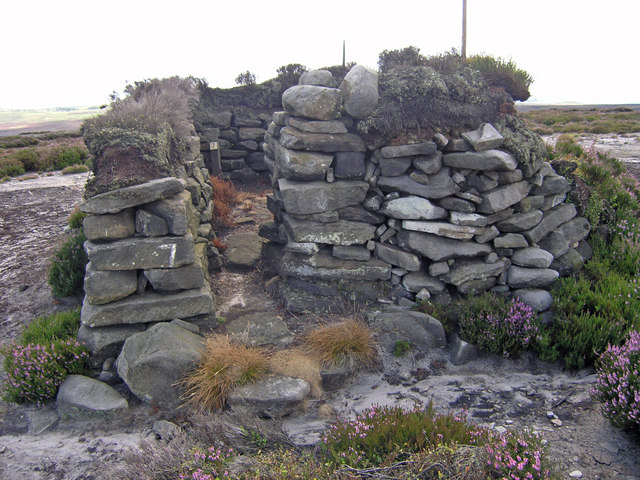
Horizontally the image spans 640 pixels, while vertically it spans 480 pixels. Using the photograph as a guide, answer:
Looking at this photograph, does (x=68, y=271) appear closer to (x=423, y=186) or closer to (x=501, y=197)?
(x=423, y=186)

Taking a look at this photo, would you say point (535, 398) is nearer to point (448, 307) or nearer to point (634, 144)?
point (448, 307)

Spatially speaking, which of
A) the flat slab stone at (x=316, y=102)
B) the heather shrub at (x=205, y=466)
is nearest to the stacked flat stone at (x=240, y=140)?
the flat slab stone at (x=316, y=102)

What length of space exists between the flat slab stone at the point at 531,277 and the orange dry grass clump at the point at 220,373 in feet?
12.4

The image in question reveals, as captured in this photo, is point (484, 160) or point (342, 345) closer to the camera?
point (342, 345)

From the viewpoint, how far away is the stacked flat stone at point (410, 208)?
5.99 metres

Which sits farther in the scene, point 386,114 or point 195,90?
point 195,90

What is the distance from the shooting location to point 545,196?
6480 millimetres

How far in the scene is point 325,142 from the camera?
20.2ft

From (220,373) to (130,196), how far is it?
2.37 m

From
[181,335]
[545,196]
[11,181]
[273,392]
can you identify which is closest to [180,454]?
[273,392]

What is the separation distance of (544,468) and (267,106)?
13458mm

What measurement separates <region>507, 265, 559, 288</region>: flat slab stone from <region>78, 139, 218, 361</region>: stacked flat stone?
4.33 m

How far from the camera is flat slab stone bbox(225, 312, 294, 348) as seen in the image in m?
5.52

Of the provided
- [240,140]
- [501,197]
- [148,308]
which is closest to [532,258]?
[501,197]
